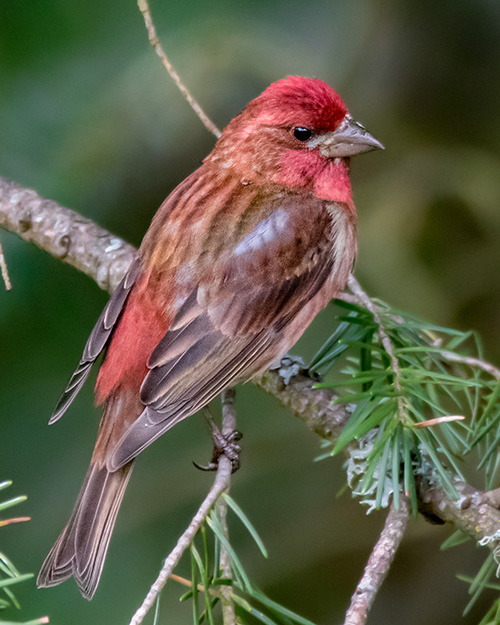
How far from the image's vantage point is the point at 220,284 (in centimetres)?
241

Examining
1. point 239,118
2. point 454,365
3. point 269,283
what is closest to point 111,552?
point 269,283

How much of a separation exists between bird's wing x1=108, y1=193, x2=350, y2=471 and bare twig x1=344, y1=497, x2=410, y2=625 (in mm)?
660

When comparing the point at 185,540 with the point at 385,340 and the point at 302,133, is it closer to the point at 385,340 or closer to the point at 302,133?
the point at 385,340

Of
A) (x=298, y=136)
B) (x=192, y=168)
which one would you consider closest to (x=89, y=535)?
(x=298, y=136)

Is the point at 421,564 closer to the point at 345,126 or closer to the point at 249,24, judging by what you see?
the point at 345,126

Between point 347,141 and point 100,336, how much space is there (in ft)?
3.25

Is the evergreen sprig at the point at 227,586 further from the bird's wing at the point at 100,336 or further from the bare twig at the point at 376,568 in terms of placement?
the bird's wing at the point at 100,336

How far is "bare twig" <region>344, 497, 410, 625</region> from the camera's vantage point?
5.28 feet

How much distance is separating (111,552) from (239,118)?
1518 millimetres

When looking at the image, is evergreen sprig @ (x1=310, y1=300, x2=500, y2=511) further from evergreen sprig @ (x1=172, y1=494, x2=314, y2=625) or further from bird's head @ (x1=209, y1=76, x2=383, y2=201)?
bird's head @ (x1=209, y1=76, x2=383, y2=201)

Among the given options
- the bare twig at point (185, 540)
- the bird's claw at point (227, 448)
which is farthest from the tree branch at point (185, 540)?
the bird's claw at point (227, 448)

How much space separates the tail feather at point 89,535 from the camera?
7.10 feet

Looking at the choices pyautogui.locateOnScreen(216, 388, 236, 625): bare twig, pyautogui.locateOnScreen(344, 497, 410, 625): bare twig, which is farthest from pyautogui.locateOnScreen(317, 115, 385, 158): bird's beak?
pyautogui.locateOnScreen(344, 497, 410, 625): bare twig

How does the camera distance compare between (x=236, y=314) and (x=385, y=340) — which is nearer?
(x=385, y=340)
